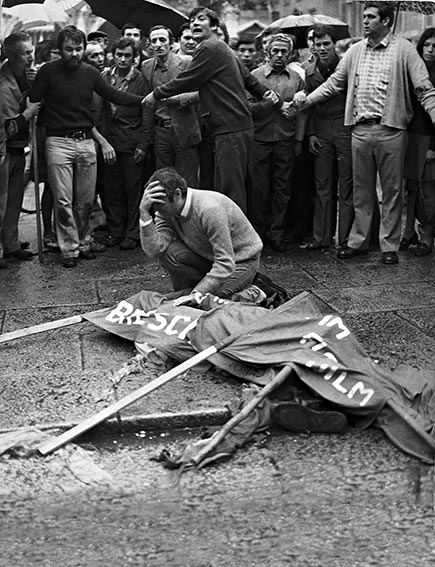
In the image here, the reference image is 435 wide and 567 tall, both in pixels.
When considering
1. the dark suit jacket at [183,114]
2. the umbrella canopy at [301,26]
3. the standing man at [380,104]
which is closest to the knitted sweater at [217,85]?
the dark suit jacket at [183,114]

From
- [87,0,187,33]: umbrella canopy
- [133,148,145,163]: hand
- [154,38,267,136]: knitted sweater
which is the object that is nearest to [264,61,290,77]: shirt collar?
[154,38,267,136]: knitted sweater

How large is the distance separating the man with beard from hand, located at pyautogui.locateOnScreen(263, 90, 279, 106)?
4.01ft

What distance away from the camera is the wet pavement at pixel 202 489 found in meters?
4.23

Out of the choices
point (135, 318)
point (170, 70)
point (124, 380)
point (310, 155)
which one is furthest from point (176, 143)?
point (124, 380)

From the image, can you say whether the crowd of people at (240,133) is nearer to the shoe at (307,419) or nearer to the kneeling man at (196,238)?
the kneeling man at (196,238)

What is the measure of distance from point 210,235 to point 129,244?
3385 mm

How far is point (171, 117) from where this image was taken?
9883 millimetres

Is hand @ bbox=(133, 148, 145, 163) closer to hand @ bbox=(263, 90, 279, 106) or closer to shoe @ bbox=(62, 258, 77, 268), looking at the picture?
shoe @ bbox=(62, 258, 77, 268)

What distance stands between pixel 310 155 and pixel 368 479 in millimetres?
5815

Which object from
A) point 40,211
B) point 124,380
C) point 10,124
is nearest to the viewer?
point 124,380

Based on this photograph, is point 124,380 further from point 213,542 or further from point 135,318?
point 213,542

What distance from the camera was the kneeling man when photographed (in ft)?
23.0

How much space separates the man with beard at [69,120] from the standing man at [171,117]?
36cm

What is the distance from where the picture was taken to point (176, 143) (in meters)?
9.99
